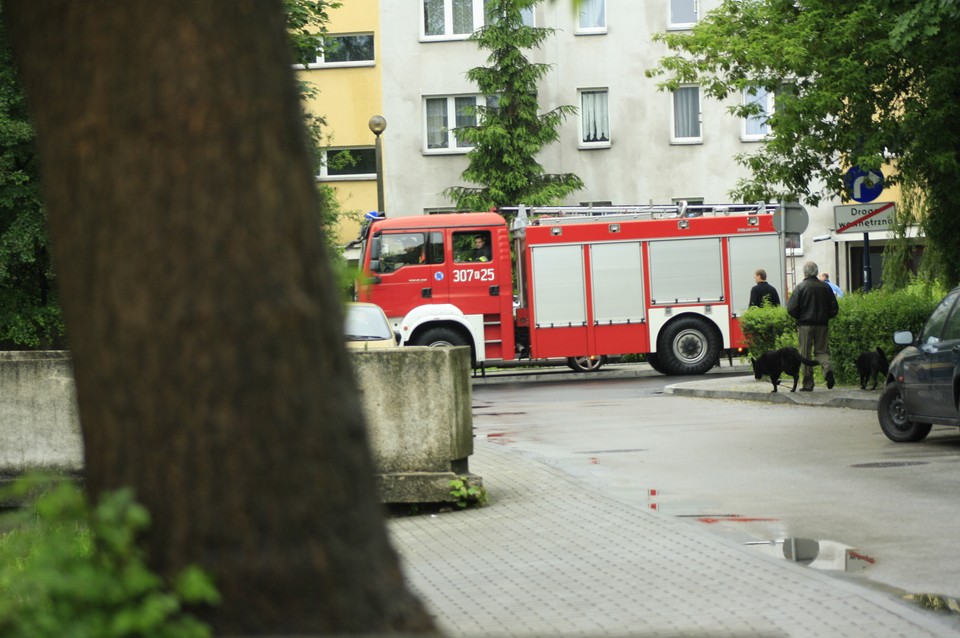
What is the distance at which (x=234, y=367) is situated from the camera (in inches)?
118

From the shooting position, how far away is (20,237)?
85.6ft

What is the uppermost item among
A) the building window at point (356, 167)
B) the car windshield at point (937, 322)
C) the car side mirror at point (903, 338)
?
the building window at point (356, 167)

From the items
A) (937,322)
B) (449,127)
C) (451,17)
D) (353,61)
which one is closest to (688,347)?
(937,322)

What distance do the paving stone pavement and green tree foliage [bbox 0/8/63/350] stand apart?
18.0 metres

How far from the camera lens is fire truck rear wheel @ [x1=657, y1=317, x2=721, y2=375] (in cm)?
2762

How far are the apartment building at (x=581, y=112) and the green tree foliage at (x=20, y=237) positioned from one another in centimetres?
1595

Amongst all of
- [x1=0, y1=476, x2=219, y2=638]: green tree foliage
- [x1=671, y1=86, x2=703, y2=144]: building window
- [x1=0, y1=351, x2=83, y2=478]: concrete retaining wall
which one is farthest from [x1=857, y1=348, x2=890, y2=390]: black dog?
[x1=671, y1=86, x2=703, y2=144]: building window

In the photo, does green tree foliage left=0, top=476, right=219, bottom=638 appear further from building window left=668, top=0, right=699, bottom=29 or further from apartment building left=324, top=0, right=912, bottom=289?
building window left=668, top=0, right=699, bottom=29

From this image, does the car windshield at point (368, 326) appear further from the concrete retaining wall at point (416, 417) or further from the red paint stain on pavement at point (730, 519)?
the red paint stain on pavement at point (730, 519)

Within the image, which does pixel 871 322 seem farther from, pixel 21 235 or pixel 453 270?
pixel 21 235

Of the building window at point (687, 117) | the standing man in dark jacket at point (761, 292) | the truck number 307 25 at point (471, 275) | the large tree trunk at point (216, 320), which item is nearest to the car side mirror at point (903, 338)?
the large tree trunk at point (216, 320)

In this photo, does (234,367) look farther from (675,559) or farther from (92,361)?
(675,559)

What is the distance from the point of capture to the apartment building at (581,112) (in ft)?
138

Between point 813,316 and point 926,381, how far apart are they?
7038mm
